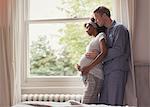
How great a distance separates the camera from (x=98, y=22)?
10.9 feet

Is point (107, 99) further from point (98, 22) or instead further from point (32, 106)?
point (32, 106)

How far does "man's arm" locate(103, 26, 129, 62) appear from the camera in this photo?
3199 mm

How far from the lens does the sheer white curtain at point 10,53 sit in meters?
3.72

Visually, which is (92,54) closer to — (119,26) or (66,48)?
(119,26)

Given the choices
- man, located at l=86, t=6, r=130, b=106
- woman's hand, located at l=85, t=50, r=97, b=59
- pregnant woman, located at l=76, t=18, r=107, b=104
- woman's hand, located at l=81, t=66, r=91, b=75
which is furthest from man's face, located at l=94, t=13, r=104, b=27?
woman's hand, located at l=81, t=66, r=91, b=75

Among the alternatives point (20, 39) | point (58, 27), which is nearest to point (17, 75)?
point (20, 39)

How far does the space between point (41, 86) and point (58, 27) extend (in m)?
0.79

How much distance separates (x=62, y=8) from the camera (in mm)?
3988

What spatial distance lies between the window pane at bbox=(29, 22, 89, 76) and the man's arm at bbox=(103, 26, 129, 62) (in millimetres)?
718

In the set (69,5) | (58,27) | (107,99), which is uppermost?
(69,5)

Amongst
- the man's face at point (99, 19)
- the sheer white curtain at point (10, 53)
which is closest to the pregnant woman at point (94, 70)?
the man's face at point (99, 19)

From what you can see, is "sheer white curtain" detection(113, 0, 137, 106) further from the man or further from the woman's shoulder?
the woman's shoulder

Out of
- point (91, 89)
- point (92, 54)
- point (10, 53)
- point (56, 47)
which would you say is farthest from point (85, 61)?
point (10, 53)

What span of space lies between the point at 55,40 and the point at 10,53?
0.61 m
